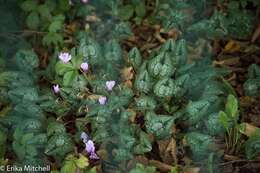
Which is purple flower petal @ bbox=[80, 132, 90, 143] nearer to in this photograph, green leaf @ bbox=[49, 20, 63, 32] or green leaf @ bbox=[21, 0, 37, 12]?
green leaf @ bbox=[49, 20, 63, 32]

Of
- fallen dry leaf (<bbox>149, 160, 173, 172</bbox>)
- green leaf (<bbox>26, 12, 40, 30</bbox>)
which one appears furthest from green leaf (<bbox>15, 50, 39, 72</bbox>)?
fallen dry leaf (<bbox>149, 160, 173, 172</bbox>)

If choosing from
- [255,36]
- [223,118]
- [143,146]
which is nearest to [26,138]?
[143,146]

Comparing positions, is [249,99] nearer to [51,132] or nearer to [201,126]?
[201,126]

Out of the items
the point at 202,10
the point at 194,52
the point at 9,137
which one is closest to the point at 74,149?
the point at 9,137

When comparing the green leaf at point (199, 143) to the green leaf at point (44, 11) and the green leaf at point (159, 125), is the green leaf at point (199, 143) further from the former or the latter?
the green leaf at point (44, 11)

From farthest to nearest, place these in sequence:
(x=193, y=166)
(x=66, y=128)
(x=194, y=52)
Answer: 1. (x=194, y=52)
2. (x=66, y=128)
3. (x=193, y=166)

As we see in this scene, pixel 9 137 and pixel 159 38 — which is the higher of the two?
pixel 159 38
